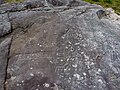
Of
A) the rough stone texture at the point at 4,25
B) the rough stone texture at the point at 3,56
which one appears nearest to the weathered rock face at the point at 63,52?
the rough stone texture at the point at 3,56

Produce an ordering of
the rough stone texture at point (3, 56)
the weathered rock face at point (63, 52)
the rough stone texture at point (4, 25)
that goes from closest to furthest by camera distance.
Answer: the weathered rock face at point (63, 52)
the rough stone texture at point (3, 56)
the rough stone texture at point (4, 25)

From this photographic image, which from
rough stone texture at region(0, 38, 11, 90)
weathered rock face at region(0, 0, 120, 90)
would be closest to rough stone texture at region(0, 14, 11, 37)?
weathered rock face at region(0, 0, 120, 90)

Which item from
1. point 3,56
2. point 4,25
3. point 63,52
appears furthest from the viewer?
point 4,25

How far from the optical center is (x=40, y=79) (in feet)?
23.9

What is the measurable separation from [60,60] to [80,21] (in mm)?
2058

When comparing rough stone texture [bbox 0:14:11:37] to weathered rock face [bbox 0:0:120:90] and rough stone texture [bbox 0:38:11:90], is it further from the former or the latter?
rough stone texture [bbox 0:38:11:90]

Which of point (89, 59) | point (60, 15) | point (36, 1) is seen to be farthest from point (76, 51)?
point (36, 1)

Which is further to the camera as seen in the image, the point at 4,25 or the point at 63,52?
the point at 4,25

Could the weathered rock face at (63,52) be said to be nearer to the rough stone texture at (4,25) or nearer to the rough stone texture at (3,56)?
the rough stone texture at (3,56)

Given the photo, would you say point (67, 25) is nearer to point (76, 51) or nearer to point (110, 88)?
point (76, 51)

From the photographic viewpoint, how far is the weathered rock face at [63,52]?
7250 millimetres

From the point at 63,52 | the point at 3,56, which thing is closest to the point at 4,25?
the point at 3,56

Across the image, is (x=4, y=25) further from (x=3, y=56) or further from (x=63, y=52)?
(x=63, y=52)

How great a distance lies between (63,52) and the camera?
317 inches
